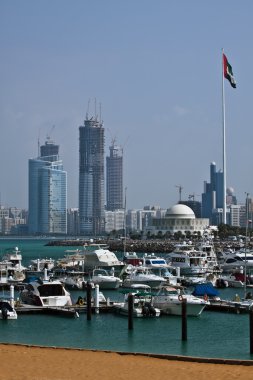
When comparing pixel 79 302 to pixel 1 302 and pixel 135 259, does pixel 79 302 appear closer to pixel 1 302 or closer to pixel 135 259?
pixel 1 302

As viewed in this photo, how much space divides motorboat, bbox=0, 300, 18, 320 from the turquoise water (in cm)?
50

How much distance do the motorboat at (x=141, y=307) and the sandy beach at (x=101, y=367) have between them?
Answer: 726 inches

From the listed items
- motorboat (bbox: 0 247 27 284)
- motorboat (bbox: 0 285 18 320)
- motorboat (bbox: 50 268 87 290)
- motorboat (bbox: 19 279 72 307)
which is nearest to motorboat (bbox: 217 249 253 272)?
motorboat (bbox: 50 268 87 290)

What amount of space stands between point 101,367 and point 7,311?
20.3 m

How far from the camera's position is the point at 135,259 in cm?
8512

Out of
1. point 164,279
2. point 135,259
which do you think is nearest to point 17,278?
point 164,279

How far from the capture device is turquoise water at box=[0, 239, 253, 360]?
33312 millimetres

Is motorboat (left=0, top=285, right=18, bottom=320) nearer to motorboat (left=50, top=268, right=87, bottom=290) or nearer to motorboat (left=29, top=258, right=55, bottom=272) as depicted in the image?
motorboat (left=50, top=268, right=87, bottom=290)

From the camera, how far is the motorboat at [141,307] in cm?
4331

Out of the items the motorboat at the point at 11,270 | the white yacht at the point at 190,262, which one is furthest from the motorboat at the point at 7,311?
the white yacht at the point at 190,262

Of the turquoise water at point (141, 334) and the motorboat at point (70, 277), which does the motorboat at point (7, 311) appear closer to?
the turquoise water at point (141, 334)

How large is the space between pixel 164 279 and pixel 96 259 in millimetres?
19509

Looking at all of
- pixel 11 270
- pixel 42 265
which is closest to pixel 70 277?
pixel 11 270

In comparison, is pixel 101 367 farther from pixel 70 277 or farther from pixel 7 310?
pixel 70 277
